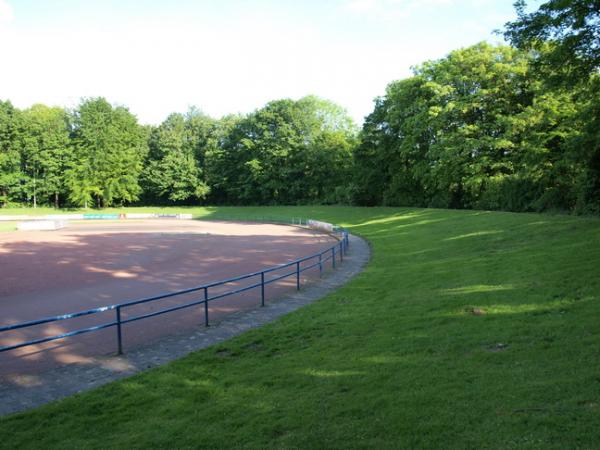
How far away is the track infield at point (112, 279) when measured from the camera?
402 inches

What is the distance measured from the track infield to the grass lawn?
2.81 meters

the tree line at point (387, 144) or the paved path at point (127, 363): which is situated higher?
the tree line at point (387, 144)

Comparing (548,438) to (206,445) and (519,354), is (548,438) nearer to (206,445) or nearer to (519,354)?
(519,354)

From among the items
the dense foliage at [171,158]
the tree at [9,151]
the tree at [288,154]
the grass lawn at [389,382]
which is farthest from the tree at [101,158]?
the grass lawn at [389,382]

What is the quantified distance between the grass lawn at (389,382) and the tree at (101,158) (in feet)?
238

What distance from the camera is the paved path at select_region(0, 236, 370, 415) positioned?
23.3 ft

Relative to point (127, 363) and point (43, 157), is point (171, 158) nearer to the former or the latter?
point (43, 157)

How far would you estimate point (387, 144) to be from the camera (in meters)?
53.8

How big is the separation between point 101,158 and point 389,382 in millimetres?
79808

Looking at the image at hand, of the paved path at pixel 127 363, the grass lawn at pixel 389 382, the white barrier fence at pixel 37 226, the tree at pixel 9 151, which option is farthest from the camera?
the tree at pixel 9 151

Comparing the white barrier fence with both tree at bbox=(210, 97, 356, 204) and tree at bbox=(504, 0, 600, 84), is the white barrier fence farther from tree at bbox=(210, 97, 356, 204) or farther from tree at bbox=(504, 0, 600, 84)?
tree at bbox=(504, 0, 600, 84)

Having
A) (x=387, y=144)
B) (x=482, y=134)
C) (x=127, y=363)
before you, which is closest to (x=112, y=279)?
(x=127, y=363)

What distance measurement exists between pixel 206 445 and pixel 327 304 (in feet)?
25.8

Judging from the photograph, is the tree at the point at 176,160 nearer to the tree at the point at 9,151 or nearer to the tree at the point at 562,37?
the tree at the point at 9,151
